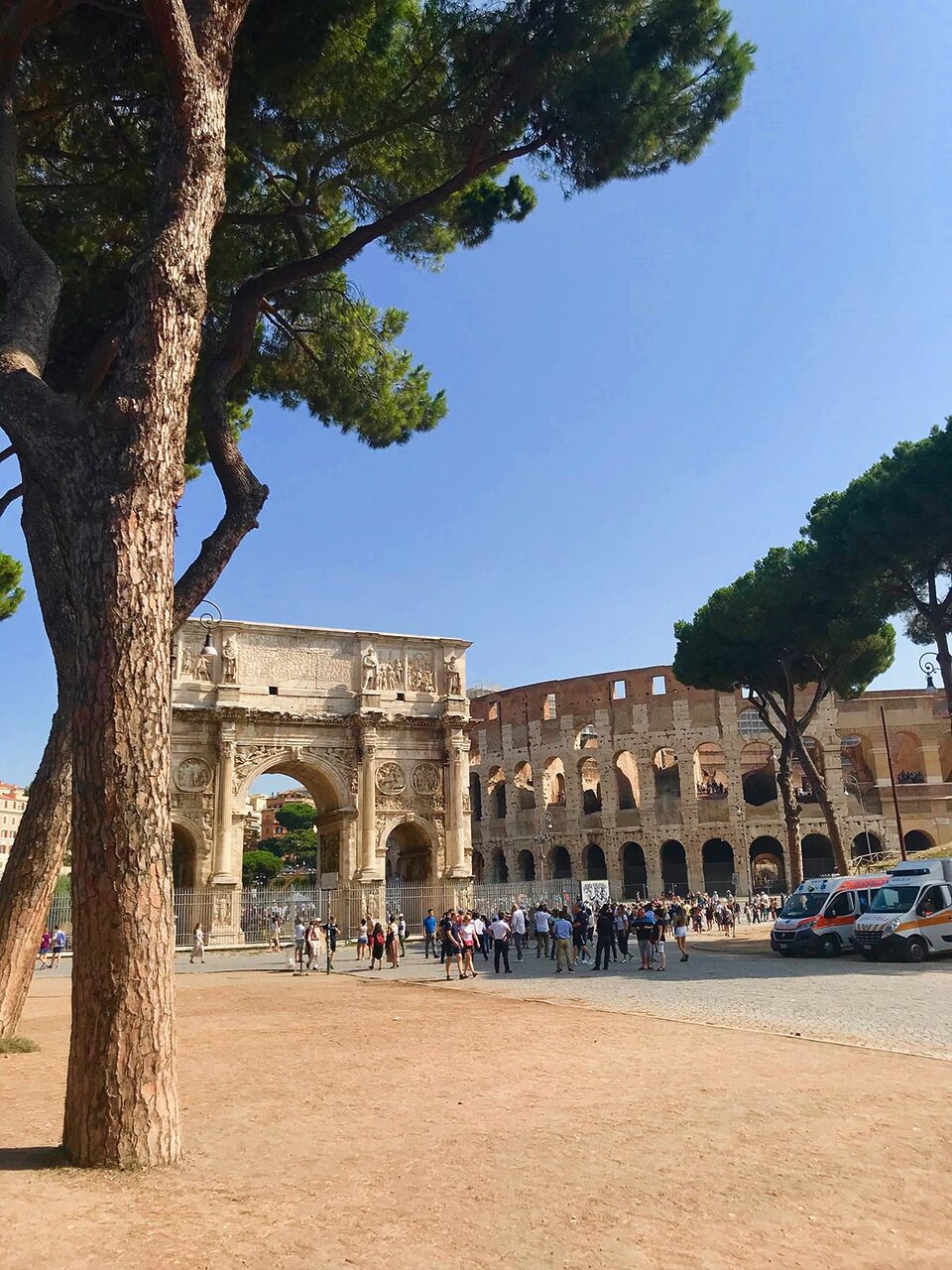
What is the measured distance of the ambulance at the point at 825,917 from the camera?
55.4 ft

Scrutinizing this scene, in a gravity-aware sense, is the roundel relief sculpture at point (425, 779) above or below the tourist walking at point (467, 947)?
above

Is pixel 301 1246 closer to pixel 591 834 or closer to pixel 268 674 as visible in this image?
pixel 268 674

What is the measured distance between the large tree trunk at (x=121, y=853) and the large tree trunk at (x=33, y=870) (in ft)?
10.8

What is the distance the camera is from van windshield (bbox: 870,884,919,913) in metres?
15.5

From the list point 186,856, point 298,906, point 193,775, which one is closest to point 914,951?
point 298,906

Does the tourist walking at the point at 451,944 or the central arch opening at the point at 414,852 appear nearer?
the tourist walking at the point at 451,944

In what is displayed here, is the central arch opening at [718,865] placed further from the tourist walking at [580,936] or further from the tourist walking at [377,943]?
the tourist walking at [377,943]

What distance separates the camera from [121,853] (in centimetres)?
448

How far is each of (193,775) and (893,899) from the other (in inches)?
709

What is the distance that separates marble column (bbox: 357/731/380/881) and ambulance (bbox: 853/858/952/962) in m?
14.3

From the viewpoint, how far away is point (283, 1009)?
1150cm

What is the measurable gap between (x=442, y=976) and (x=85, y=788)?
1260cm

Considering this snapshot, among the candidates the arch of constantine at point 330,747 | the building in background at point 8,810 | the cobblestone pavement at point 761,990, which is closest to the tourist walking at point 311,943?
the cobblestone pavement at point 761,990

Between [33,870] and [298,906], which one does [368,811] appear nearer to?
[298,906]
